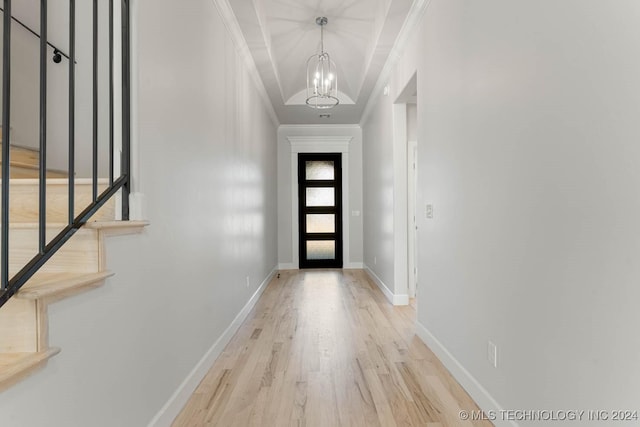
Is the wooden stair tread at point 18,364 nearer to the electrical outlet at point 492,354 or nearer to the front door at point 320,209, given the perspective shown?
the electrical outlet at point 492,354

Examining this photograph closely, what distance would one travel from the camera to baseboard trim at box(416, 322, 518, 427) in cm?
180

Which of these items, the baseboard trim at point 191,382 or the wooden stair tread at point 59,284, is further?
the baseboard trim at point 191,382

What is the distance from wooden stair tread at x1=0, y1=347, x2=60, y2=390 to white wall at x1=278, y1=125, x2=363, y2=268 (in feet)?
19.7

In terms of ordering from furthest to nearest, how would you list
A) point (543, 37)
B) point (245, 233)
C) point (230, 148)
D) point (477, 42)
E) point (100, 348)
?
point (245, 233) → point (230, 148) → point (477, 42) → point (543, 37) → point (100, 348)

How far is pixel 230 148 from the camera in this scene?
322 centimetres

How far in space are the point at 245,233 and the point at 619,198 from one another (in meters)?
3.20

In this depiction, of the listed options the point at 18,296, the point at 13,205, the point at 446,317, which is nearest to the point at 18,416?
the point at 18,296

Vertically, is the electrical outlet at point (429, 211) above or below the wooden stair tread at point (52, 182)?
below

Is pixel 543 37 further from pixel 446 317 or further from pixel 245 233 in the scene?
pixel 245 233

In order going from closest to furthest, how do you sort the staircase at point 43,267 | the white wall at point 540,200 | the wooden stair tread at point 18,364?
the wooden stair tread at point 18,364 < the staircase at point 43,267 < the white wall at point 540,200

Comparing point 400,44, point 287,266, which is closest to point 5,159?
point 400,44

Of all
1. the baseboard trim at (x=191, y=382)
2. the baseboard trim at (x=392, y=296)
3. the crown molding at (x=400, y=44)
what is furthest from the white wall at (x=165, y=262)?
the baseboard trim at (x=392, y=296)

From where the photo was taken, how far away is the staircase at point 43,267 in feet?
3.16

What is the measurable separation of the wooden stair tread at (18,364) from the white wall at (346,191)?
19.7 ft
